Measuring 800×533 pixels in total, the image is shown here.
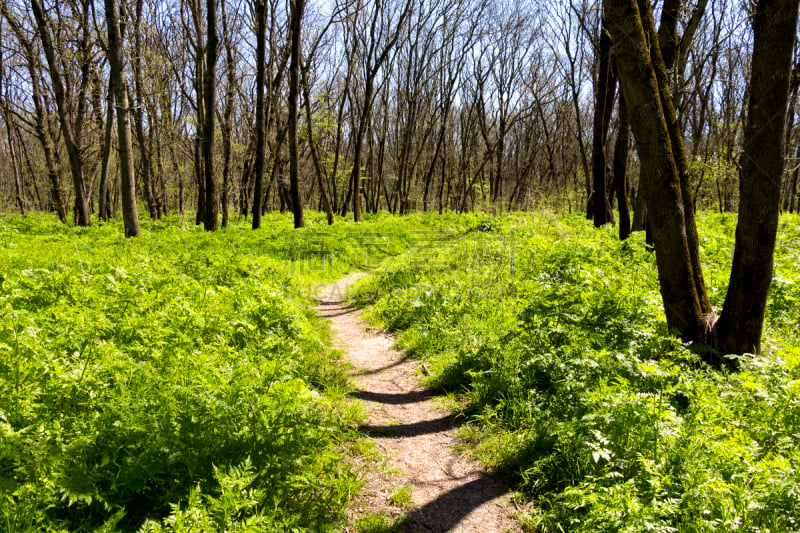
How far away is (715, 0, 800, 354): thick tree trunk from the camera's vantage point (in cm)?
358

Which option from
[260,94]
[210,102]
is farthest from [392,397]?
[260,94]

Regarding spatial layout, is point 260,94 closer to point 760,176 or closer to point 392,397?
point 392,397

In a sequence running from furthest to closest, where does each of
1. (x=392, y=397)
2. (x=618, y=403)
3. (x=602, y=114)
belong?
(x=602, y=114), (x=392, y=397), (x=618, y=403)

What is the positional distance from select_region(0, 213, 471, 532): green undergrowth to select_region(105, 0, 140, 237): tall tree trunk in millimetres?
5703

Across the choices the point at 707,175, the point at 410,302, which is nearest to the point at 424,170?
the point at 707,175

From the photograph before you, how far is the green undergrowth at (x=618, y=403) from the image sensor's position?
2.46 meters

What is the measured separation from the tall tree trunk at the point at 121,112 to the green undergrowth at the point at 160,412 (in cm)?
570

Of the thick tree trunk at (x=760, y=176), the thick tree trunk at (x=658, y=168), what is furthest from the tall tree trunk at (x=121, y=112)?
the thick tree trunk at (x=760, y=176)

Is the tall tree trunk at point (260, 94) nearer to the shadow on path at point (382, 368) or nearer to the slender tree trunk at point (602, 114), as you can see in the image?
the slender tree trunk at point (602, 114)

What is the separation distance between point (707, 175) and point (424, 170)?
24.0 metres

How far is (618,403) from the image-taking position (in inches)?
120

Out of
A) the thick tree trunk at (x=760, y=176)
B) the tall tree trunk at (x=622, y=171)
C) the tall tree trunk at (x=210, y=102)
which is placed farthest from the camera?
the tall tree trunk at (x=210, y=102)

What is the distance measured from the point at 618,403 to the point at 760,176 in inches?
97.0

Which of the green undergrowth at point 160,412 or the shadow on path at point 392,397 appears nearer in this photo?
the green undergrowth at point 160,412
